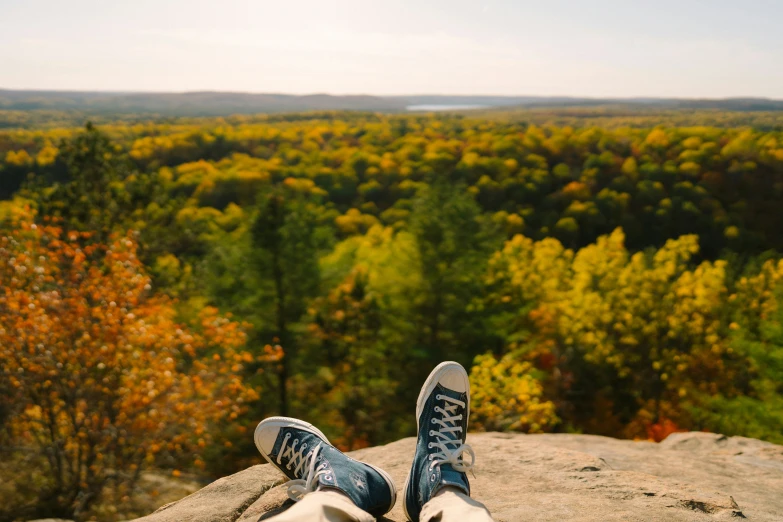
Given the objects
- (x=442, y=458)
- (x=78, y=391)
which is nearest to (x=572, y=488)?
(x=442, y=458)

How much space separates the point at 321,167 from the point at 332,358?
49846 mm

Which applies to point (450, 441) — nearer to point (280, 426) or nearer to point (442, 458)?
point (442, 458)

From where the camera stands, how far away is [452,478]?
2961 millimetres

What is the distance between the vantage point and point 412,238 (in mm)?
16984

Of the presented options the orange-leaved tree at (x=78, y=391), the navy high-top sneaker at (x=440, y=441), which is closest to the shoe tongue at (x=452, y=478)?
the navy high-top sneaker at (x=440, y=441)

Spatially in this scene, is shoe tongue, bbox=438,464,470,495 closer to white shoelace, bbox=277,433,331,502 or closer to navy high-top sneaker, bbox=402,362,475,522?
navy high-top sneaker, bbox=402,362,475,522

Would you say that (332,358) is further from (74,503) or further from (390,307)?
(74,503)

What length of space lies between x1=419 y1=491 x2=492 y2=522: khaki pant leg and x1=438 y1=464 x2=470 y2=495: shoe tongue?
0.50 feet

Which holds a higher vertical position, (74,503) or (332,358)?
(74,503)

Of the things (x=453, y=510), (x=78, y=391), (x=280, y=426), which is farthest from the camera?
(x=78, y=391)

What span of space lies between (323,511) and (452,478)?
0.86m

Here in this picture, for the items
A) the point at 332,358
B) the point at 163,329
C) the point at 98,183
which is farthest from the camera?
the point at 332,358

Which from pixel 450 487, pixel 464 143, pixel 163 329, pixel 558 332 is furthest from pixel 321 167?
pixel 450 487

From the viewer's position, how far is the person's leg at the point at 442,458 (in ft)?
8.41
